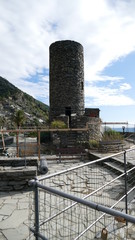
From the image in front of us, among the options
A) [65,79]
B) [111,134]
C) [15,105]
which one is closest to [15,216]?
[111,134]

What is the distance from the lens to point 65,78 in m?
20.0

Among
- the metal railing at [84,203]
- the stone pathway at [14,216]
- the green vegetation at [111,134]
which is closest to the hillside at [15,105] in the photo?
the green vegetation at [111,134]

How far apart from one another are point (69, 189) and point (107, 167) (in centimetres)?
319

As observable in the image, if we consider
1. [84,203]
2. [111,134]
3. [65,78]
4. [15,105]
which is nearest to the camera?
[84,203]

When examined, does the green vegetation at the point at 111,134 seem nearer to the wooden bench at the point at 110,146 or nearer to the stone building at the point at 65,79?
the wooden bench at the point at 110,146

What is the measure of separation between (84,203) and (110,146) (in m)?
10.3

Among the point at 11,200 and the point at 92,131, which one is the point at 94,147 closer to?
the point at 92,131

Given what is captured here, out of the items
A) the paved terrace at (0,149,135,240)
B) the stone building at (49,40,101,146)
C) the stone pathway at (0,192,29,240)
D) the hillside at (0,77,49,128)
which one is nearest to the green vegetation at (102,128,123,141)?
the stone building at (49,40,101,146)

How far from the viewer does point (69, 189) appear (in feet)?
17.9

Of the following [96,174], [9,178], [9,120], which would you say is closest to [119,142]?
[96,174]

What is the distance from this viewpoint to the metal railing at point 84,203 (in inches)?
78.7

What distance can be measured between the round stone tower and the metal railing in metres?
12.1

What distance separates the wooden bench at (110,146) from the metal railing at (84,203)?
97.3 inches

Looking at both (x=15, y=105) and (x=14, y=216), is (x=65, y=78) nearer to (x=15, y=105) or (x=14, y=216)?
(x=14, y=216)
